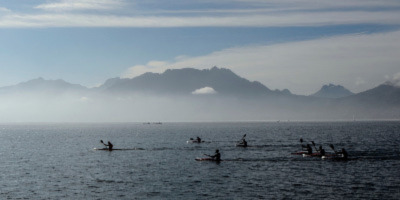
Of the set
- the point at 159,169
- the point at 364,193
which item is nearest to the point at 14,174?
the point at 159,169

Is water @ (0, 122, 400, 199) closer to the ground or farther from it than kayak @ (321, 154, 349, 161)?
closer to the ground

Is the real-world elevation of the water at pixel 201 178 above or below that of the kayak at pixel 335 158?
below

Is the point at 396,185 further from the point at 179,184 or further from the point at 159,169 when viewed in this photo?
the point at 159,169

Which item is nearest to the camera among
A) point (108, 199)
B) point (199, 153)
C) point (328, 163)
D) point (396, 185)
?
point (108, 199)

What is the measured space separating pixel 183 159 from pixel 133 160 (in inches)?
358

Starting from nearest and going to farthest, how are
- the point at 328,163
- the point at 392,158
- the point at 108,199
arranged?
the point at 108,199 < the point at 328,163 < the point at 392,158

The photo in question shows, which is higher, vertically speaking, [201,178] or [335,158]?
[335,158]

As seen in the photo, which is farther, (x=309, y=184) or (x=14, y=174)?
(x=14, y=174)

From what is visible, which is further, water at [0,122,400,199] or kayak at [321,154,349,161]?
kayak at [321,154,349,161]

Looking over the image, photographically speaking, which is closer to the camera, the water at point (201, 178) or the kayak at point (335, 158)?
the water at point (201, 178)

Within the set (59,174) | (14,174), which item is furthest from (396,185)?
(14,174)

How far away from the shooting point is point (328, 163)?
7794 cm

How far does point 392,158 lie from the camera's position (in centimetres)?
8500

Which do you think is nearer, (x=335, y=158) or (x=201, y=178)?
(x=201, y=178)
